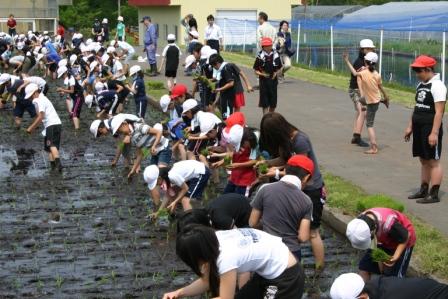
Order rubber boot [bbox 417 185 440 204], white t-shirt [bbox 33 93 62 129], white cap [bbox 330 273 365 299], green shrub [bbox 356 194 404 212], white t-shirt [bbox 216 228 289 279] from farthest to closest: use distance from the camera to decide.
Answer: white t-shirt [bbox 33 93 62 129]
rubber boot [bbox 417 185 440 204]
green shrub [bbox 356 194 404 212]
white cap [bbox 330 273 365 299]
white t-shirt [bbox 216 228 289 279]

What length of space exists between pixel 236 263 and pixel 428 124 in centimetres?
615

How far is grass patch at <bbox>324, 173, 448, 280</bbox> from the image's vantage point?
8539 millimetres

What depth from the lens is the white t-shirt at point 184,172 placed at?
10.4 metres

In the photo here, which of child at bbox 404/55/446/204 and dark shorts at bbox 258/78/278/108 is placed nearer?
child at bbox 404/55/446/204

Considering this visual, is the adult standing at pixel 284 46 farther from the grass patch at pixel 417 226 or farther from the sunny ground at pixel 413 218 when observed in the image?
the grass patch at pixel 417 226

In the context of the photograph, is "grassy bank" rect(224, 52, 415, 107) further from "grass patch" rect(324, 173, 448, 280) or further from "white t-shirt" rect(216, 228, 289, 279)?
"white t-shirt" rect(216, 228, 289, 279)

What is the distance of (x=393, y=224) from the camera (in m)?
6.88

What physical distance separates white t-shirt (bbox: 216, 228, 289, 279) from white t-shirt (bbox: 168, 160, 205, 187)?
4712 millimetres

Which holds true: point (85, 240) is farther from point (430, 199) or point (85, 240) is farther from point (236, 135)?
point (430, 199)

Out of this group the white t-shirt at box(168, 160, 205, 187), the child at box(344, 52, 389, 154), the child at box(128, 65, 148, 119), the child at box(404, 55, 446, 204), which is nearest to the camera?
the white t-shirt at box(168, 160, 205, 187)

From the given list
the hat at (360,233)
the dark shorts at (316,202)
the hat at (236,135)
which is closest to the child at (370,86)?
the hat at (236,135)

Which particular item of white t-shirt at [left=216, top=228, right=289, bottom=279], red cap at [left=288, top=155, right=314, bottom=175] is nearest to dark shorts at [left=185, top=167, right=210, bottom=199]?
red cap at [left=288, top=155, right=314, bottom=175]

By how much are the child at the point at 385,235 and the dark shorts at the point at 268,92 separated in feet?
32.3

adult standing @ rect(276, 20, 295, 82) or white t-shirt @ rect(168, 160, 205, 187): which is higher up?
adult standing @ rect(276, 20, 295, 82)
